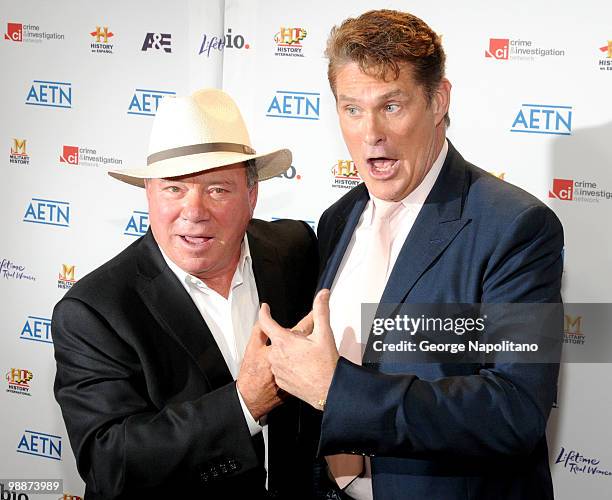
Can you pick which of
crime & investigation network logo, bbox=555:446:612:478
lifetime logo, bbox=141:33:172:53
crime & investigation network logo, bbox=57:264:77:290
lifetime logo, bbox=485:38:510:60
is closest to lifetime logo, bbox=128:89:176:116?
lifetime logo, bbox=141:33:172:53

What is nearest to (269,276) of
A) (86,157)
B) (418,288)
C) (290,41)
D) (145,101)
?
(418,288)

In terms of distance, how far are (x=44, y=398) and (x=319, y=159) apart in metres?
1.92

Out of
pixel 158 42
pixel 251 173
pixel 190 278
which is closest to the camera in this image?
pixel 190 278

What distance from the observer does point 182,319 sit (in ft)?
7.23

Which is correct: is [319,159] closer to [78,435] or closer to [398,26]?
[398,26]

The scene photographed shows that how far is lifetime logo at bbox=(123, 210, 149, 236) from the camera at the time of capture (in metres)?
3.97

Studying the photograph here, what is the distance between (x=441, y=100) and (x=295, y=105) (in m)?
1.52

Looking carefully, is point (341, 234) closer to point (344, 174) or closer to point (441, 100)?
point (441, 100)

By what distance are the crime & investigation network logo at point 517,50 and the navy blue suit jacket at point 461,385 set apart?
116 centimetres

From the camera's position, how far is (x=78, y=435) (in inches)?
84.6

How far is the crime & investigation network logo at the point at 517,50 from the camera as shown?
126 inches

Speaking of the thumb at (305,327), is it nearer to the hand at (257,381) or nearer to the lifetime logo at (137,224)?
the hand at (257,381)

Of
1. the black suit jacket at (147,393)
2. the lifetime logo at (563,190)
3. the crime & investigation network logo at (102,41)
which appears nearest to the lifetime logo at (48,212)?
the crime & investigation network logo at (102,41)

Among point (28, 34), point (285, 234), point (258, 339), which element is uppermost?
point (28, 34)
